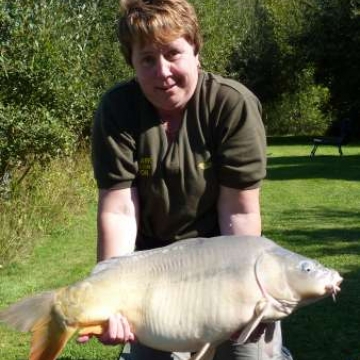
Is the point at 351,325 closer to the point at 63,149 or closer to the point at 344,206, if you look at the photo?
the point at 63,149

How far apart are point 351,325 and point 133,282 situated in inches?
143

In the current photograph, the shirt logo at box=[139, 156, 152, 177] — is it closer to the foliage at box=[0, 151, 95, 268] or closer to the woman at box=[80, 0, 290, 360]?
the woman at box=[80, 0, 290, 360]

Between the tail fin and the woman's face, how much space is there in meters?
0.79

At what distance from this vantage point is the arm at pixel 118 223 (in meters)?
2.83

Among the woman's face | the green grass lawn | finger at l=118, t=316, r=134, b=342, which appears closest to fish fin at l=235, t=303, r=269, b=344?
finger at l=118, t=316, r=134, b=342

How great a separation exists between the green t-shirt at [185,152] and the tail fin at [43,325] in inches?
23.5

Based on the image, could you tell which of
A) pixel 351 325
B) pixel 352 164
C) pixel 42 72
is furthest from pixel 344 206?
pixel 352 164

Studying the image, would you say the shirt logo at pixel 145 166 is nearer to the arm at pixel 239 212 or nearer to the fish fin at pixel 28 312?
the arm at pixel 239 212

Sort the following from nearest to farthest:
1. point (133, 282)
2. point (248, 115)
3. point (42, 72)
Answer: point (133, 282) → point (248, 115) → point (42, 72)

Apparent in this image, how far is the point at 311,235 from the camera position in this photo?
369 inches

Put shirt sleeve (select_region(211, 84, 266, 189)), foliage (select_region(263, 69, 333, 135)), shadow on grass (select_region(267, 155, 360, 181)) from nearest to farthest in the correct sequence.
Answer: shirt sleeve (select_region(211, 84, 266, 189)) < shadow on grass (select_region(267, 155, 360, 181)) < foliage (select_region(263, 69, 333, 135))

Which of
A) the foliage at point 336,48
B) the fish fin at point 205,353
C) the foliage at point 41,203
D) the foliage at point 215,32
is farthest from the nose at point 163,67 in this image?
the foliage at point 336,48

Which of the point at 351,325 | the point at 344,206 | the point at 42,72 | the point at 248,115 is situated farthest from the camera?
the point at 344,206

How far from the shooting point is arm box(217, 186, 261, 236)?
2756 mm
